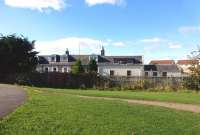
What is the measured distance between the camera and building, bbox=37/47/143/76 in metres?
95.3

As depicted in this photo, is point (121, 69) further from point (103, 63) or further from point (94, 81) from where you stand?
point (94, 81)

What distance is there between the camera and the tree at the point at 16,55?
165 feet

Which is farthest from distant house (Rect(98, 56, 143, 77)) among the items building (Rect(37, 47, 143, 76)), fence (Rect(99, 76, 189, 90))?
fence (Rect(99, 76, 189, 90))

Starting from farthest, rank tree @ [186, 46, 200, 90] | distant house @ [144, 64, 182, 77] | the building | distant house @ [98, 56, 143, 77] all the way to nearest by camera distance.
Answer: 1. distant house @ [144, 64, 182, 77]
2. the building
3. distant house @ [98, 56, 143, 77]
4. tree @ [186, 46, 200, 90]

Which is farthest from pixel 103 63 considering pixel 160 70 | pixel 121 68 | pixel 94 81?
pixel 94 81

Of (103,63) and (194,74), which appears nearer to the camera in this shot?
(194,74)

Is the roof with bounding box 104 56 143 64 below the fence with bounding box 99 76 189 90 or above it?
above

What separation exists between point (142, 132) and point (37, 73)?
3801 cm

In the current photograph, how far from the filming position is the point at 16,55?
170 ft

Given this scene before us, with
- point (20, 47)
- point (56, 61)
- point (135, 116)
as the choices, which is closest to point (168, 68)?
point (56, 61)

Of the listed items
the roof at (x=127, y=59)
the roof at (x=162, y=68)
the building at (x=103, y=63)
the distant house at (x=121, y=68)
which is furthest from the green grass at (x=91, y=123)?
the roof at (x=162, y=68)

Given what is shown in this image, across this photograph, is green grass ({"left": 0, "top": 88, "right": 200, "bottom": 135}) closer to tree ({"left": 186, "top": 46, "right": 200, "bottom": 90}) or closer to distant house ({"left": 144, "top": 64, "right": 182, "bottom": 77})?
tree ({"left": 186, "top": 46, "right": 200, "bottom": 90})

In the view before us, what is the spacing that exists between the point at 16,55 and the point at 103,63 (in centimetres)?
4549

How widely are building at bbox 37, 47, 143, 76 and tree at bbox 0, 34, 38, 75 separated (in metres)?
39.6
